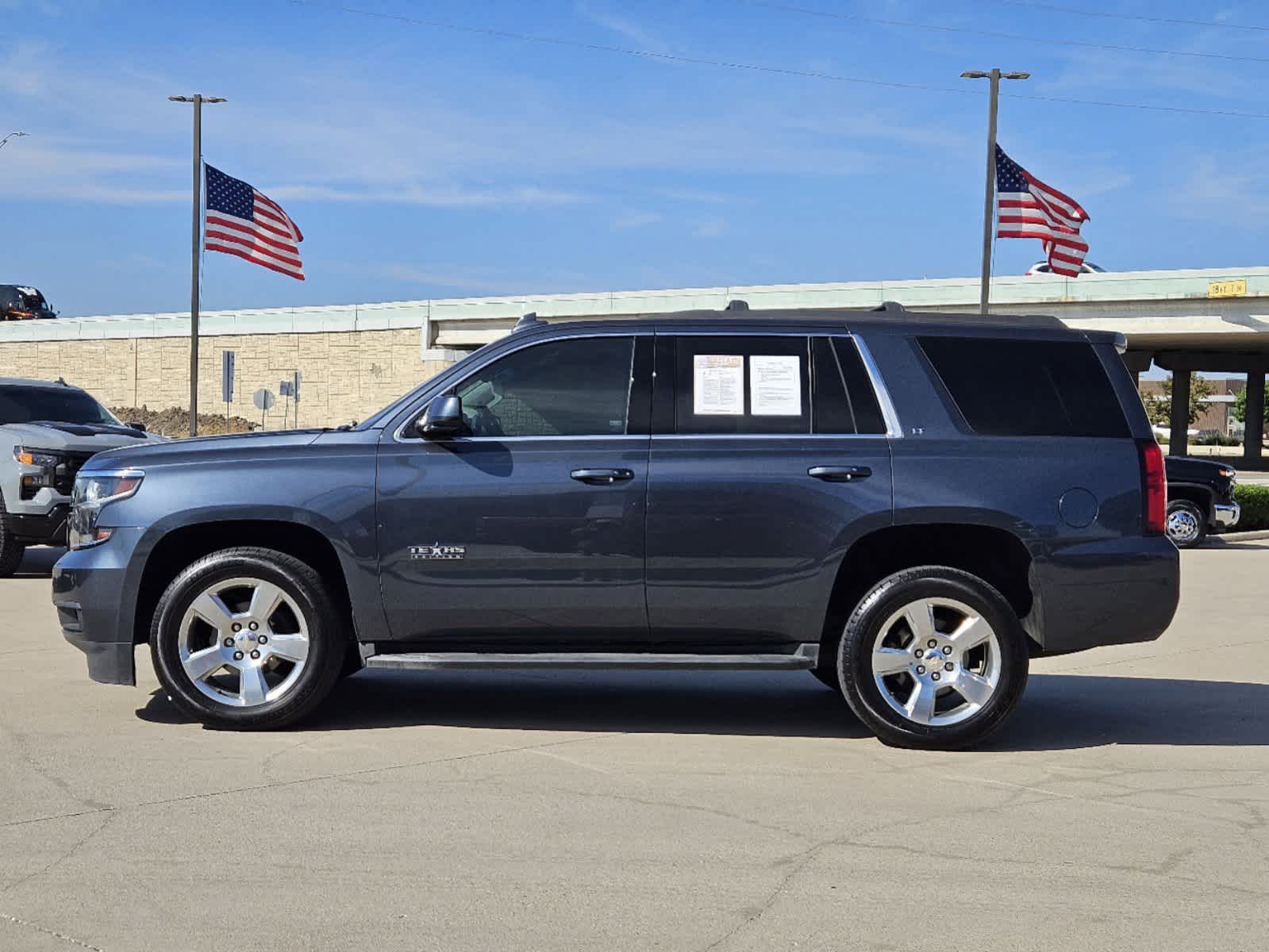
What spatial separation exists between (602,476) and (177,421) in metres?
63.5

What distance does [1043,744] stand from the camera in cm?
740

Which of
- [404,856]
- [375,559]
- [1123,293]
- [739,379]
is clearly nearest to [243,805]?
[404,856]

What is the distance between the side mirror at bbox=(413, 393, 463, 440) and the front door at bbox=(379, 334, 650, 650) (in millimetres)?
77

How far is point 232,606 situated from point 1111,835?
13.3ft

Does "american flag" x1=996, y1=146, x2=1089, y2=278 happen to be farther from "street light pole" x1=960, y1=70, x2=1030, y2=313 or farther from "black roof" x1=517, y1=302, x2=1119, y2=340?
"black roof" x1=517, y1=302, x2=1119, y2=340

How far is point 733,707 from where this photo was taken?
8336mm

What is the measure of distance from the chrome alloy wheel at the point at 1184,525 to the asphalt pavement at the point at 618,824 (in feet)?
46.4

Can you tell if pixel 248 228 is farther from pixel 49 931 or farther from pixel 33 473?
pixel 49 931

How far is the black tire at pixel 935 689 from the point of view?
23.2 feet

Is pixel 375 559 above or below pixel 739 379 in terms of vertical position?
below

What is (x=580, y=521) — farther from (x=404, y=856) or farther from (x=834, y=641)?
(x=404, y=856)

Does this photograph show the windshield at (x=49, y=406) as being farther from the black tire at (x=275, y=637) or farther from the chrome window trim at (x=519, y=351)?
the chrome window trim at (x=519, y=351)

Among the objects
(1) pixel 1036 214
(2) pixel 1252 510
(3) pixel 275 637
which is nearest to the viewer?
(3) pixel 275 637

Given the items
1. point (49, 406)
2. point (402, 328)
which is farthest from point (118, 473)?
point (402, 328)
